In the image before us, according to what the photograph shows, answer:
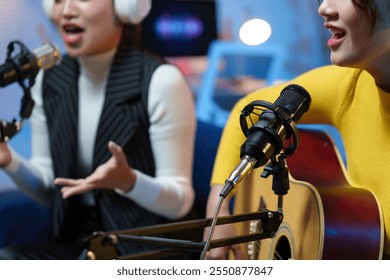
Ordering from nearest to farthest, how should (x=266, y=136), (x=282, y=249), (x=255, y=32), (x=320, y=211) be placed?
(x=266, y=136)
(x=320, y=211)
(x=282, y=249)
(x=255, y=32)

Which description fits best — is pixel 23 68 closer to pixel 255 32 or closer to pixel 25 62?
pixel 25 62

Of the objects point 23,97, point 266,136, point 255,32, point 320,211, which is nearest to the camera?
point 266,136

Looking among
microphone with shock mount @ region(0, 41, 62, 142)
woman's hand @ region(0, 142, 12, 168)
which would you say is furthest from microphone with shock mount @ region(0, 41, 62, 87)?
woman's hand @ region(0, 142, 12, 168)

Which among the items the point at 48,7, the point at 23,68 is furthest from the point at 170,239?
the point at 48,7

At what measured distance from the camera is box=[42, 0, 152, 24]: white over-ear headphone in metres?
1.12

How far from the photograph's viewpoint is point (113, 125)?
1.13m

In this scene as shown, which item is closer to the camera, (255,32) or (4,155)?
(4,155)

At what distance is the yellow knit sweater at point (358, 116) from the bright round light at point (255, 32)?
0.33 meters

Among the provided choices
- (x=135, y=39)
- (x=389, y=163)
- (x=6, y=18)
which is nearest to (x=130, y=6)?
(x=135, y=39)

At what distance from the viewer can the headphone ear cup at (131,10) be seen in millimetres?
1116

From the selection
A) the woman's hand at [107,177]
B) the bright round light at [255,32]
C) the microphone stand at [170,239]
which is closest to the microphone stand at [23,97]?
the woman's hand at [107,177]

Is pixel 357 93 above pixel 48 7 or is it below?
below

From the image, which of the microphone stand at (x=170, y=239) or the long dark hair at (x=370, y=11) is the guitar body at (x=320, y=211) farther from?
the long dark hair at (x=370, y=11)

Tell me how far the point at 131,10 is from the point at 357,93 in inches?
16.7
